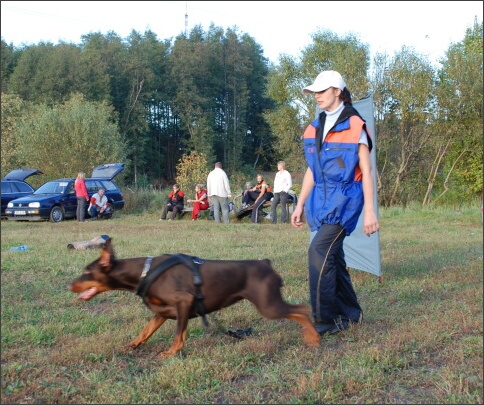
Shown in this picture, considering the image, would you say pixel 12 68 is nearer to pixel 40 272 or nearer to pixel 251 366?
pixel 40 272

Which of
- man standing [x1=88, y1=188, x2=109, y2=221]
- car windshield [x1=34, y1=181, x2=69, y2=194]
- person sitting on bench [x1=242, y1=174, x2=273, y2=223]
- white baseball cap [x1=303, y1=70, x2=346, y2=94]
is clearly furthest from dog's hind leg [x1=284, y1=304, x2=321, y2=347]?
car windshield [x1=34, y1=181, x2=69, y2=194]

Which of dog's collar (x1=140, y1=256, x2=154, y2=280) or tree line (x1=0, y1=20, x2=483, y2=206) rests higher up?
tree line (x1=0, y1=20, x2=483, y2=206)

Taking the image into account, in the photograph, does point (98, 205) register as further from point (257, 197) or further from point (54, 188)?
point (257, 197)

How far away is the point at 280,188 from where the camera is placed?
1764 cm

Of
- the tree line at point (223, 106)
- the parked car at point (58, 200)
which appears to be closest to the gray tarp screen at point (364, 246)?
the tree line at point (223, 106)

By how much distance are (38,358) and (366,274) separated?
464 centimetres

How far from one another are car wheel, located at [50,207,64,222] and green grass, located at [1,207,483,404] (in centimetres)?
1246

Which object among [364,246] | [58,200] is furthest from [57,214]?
[364,246]

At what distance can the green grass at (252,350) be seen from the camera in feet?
12.0

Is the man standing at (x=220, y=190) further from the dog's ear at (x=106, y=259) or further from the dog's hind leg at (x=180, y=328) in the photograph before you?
the dog's hind leg at (x=180, y=328)

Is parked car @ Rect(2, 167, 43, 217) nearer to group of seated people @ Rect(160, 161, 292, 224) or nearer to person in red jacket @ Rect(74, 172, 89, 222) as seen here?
person in red jacket @ Rect(74, 172, 89, 222)

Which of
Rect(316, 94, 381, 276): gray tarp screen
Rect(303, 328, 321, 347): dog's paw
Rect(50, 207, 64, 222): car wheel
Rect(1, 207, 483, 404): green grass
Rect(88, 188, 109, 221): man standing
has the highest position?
Rect(316, 94, 381, 276): gray tarp screen

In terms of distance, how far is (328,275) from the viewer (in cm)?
502

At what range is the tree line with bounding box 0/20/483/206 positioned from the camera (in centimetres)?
2205
